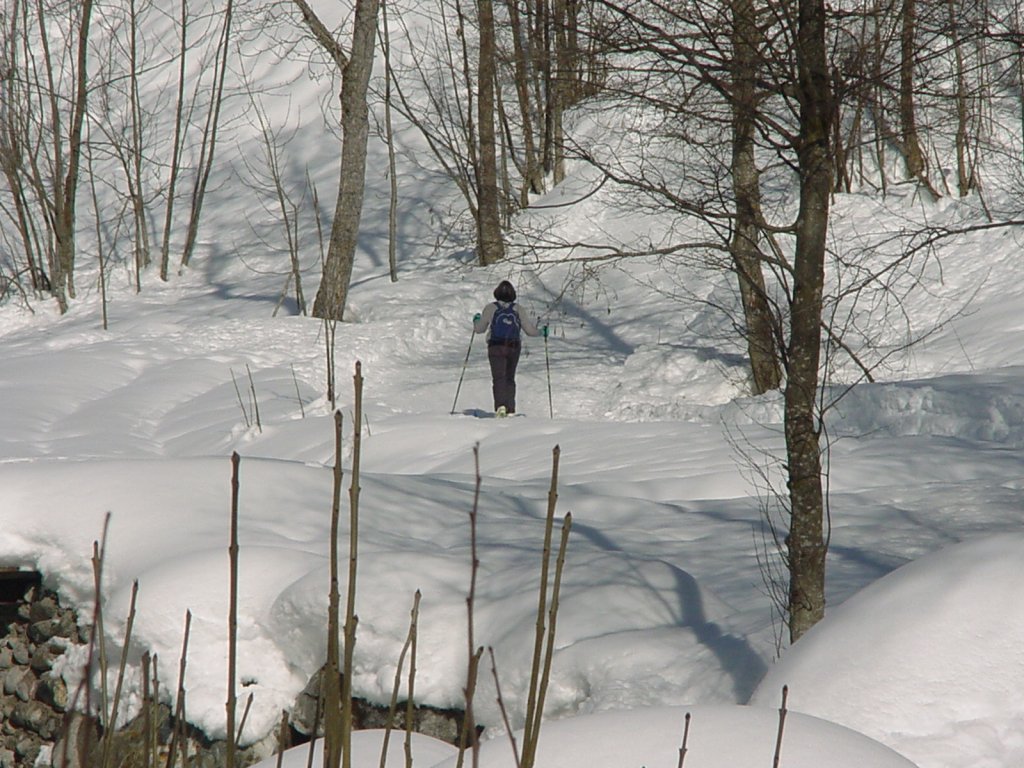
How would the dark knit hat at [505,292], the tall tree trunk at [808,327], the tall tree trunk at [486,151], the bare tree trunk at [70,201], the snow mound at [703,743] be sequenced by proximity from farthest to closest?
1. the tall tree trunk at [486,151]
2. the bare tree trunk at [70,201]
3. the dark knit hat at [505,292]
4. the tall tree trunk at [808,327]
5. the snow mound at [703,743]

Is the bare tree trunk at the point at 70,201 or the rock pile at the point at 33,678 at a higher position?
the bare tree trunk at the point at 70,201

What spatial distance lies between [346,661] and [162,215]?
919 inches

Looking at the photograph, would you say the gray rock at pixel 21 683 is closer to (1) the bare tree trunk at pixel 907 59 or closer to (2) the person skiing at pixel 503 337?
(1) the bare tree trunk at pixel 907 59

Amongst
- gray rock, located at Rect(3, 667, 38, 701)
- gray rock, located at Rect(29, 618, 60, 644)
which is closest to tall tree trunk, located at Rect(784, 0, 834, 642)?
gray rock, located at Rect(29, 618, 60, 644)

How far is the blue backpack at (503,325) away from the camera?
1121 cm

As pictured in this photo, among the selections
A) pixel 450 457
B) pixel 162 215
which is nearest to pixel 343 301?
pixel 450 457

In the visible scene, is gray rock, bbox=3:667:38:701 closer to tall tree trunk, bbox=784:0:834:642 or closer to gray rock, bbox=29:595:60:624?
gray rock, bbox=29:595:60:624

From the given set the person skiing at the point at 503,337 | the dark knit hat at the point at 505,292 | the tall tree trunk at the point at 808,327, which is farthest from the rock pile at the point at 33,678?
the dark knit hat at the point at 505,292

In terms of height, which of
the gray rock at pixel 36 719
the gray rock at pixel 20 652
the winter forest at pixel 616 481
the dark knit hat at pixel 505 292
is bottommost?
the gray rock at pixel 36 719


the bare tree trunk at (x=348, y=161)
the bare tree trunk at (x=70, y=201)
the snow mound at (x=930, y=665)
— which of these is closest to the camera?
the snow mound at (x=930, y=665)

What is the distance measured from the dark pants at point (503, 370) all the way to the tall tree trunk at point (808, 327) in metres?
7.58

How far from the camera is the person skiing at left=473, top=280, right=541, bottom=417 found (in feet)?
36.8

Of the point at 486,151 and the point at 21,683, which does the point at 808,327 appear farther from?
the point at 486,151

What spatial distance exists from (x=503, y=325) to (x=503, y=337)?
128 millimetres
